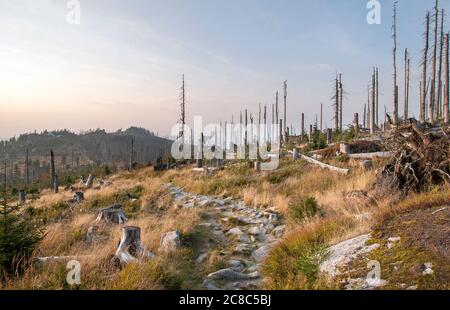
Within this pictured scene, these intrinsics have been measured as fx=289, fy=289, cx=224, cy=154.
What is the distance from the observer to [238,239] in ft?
25.9

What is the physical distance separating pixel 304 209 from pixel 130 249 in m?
4.76

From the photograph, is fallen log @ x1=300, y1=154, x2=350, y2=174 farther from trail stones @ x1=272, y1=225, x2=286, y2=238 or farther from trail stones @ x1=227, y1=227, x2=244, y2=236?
trail stones @ x1=227, y1=227, x2=244, y2=236

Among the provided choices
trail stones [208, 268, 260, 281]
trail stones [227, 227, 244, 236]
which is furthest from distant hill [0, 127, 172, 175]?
trail stones [208, 268, 260, 281]

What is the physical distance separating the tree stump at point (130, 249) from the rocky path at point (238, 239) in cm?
131

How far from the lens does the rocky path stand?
5.35 m

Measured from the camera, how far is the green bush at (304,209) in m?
8.01

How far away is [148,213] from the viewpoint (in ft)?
38.8

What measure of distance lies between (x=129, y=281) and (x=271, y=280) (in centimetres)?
217

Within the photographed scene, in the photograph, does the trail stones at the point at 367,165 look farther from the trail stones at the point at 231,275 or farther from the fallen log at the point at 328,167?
the trail stones at the point at 231,275

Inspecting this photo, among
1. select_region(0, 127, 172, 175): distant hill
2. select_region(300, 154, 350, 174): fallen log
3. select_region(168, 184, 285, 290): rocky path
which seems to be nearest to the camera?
select_region(168, 184, 285, 290): rocky path

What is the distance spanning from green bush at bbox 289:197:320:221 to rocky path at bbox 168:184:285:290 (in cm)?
50

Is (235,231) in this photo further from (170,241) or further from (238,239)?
(170,241)

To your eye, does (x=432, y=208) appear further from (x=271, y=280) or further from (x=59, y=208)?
(x=59, y=208)
